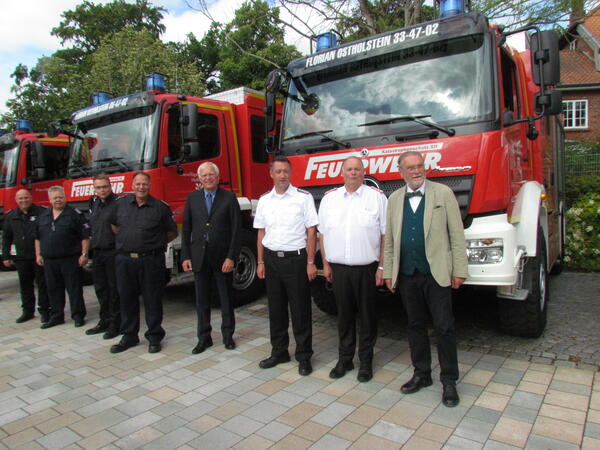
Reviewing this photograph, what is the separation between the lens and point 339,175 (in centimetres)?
Answer: 418

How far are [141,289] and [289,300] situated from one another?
5.45 feet

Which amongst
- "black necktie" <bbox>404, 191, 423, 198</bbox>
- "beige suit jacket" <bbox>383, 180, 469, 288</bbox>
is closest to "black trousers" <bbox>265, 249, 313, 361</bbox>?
"black necktie" <bbox>404, 191, 423, 198</bbox>

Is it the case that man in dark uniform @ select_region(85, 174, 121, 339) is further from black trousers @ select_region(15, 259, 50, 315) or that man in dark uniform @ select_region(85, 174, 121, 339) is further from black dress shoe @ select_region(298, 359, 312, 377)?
black dress shoe @ select_region(298, 359, 312, 377)

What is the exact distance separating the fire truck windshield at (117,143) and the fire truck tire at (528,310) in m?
4.18

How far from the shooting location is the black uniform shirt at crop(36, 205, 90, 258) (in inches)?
211

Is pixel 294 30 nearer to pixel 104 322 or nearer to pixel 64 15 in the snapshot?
pixel 104 322

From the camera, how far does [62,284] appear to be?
5.58 m

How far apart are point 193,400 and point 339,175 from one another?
7.34 feet

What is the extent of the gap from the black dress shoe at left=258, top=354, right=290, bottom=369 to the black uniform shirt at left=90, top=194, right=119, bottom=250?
2193 millimetres

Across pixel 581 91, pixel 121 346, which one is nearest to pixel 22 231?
pixel 121 346

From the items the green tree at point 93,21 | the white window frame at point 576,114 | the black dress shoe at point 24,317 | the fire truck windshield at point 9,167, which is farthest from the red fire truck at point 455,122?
the green tree at point 93,21

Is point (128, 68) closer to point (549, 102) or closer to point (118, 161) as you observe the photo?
point (118, 161)

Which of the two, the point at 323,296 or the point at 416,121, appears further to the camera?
the point at 323,296

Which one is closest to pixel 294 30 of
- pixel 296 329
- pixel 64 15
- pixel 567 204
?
pixel 567 204
